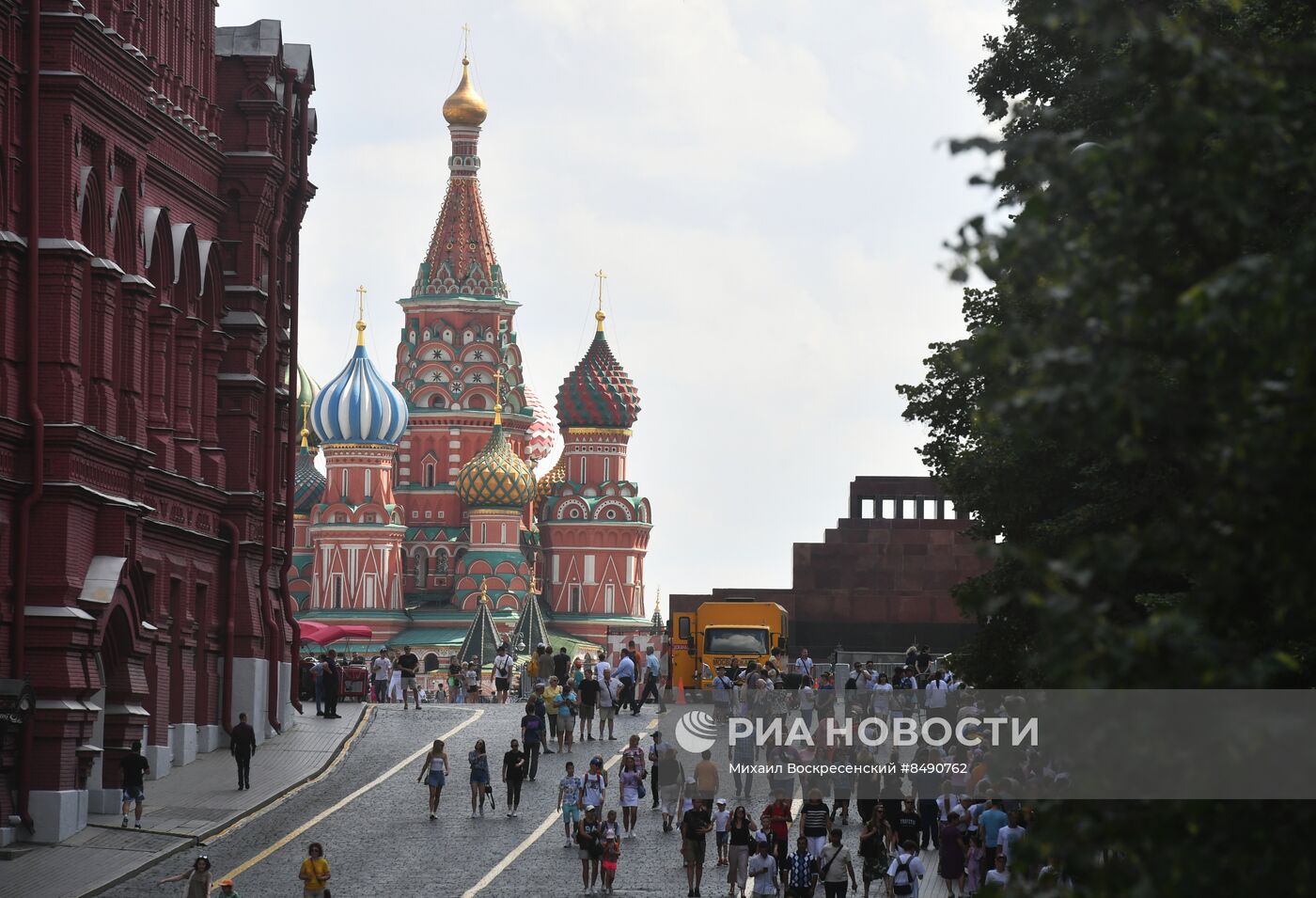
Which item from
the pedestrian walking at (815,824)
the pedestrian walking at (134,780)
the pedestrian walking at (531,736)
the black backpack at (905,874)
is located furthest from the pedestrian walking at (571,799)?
the black backpack at (905,874)

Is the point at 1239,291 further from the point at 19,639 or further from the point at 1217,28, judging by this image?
the point at 19,639

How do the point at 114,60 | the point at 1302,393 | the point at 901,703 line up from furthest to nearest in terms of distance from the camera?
the point at 901,703, the point at 114,60, the point at 1302,393

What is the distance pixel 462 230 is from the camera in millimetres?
134750

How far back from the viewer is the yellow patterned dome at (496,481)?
5079 inches

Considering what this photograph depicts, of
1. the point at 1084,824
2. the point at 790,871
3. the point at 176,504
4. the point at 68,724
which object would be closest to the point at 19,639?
the point at 68,724

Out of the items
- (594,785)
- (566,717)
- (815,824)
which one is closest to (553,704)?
(566,717)

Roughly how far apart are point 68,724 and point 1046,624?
83.1 ft

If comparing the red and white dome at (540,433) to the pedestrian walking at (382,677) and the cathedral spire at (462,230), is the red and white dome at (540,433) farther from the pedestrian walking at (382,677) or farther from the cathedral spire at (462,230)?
the pedestrian walking at (382,677)

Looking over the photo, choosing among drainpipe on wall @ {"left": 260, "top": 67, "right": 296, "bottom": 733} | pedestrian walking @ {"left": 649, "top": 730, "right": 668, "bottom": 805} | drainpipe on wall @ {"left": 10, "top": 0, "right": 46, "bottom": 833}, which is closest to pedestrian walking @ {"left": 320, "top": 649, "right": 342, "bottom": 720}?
drainpipe on wall @ {"left": 260, "top": 67, "right": 296, "bottom": 733}

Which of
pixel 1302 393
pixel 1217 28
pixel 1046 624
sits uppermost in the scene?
pixel 1217 28

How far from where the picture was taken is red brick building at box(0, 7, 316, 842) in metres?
33.1

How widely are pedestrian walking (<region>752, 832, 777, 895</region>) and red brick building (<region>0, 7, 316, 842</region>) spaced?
33.5ft

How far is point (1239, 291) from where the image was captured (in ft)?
30.0

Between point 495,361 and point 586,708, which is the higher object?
point 495,361
